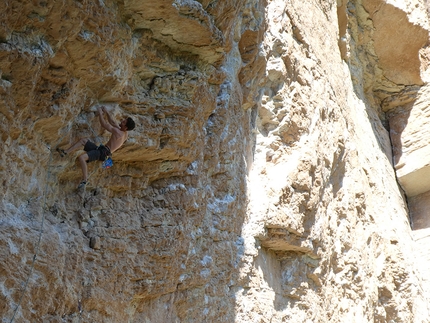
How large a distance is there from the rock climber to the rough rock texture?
0.26ft

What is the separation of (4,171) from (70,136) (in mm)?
641

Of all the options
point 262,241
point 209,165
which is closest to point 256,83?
point 209,165

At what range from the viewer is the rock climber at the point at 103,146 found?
3.92 meters

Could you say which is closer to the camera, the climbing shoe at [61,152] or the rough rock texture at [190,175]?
the rough rock texture at [190,175]

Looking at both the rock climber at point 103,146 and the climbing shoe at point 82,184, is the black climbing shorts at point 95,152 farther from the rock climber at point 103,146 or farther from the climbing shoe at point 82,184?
the climbing shoe at point 82,184

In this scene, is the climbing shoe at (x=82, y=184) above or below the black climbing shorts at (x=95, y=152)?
below

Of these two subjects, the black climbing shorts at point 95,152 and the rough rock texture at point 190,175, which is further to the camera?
the black climbing shorts at point 95,152

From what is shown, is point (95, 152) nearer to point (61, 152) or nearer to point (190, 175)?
point (61, 152)

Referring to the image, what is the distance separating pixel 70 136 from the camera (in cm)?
394

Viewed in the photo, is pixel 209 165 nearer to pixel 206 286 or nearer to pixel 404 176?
pixel 206 286

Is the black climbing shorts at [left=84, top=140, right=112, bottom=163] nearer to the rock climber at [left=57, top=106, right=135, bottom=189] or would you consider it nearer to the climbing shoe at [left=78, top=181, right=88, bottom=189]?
the rock climber at [left=57, top=106, right=135, bottom=189]

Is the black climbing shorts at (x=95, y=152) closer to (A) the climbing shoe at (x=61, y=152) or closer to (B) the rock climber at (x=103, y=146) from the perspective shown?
(B) the rock climber at (x=103, y=146)

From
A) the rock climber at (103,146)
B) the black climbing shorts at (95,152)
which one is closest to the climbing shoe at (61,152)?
the rock climber at (103,146)

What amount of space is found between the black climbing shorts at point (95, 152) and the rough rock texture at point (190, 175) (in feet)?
0.42
